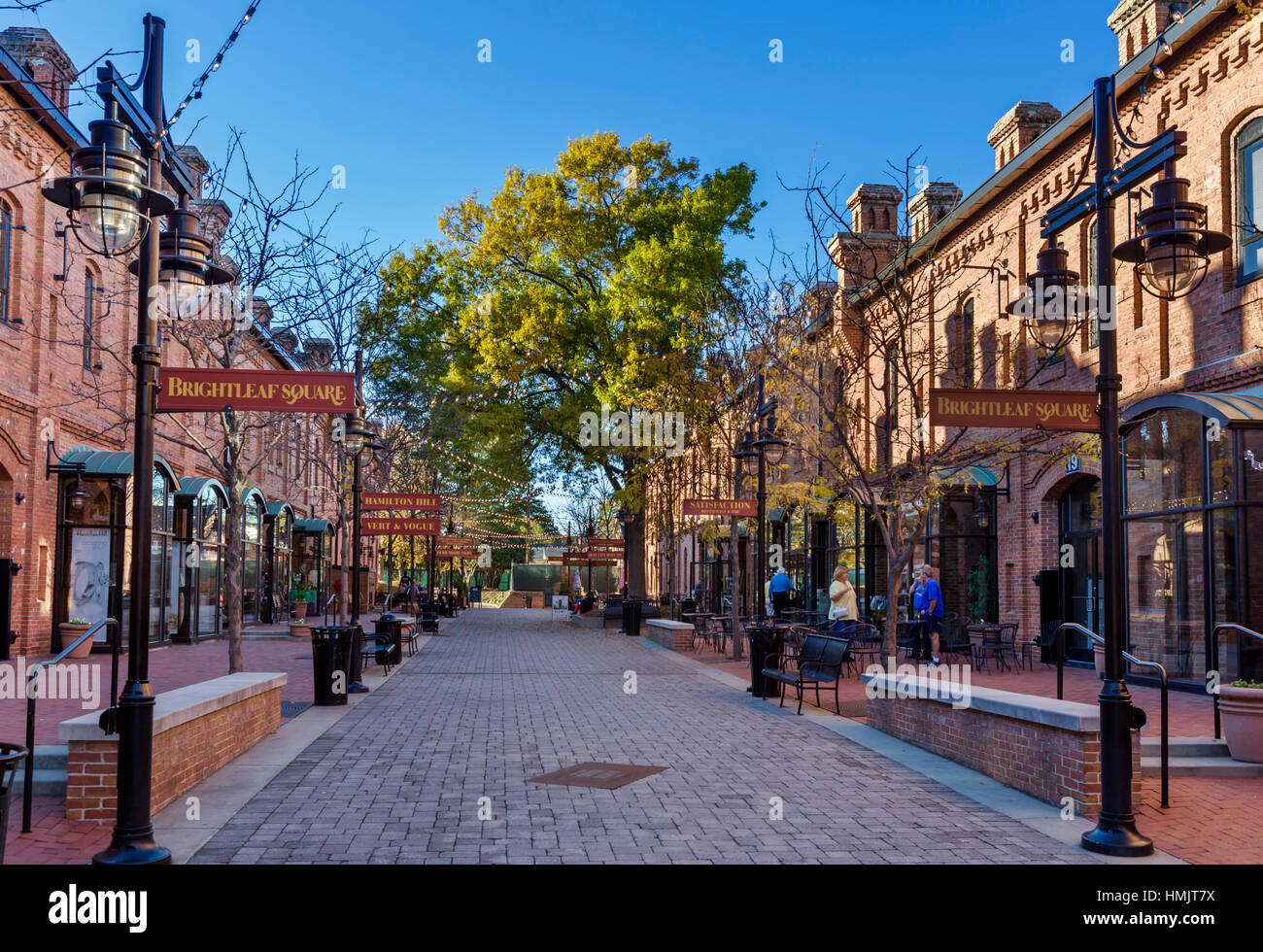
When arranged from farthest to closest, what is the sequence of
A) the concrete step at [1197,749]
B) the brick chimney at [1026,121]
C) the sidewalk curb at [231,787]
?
the brick chimney at [1026,121]
the concrete step at [1197,749]
the sidewalk curb at [231,787]

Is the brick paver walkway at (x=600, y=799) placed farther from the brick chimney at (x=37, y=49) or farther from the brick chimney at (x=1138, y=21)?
the brick chimney at (x=37, y=49)

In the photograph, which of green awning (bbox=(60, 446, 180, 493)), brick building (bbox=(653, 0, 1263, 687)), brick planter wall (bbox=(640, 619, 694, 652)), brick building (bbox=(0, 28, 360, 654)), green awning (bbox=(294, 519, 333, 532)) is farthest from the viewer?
green awning (bbox=(294, 519, 333, 532))

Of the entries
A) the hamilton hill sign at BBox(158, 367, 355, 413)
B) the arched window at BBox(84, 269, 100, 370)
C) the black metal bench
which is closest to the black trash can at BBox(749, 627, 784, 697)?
the black metal bench

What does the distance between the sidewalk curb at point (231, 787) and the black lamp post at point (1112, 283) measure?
17.5 feet

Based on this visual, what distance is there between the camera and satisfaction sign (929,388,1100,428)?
7484 mm

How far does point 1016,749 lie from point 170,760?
610 centimetres

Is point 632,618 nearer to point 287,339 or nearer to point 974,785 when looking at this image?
point 287,339

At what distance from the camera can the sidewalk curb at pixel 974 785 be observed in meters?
6.68

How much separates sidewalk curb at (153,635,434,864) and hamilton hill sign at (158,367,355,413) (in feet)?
8.47

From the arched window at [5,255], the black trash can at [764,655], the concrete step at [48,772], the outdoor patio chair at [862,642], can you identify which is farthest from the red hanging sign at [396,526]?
the concrete step at [48,772]

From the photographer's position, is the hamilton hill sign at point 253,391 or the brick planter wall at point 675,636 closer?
the hamilton hill sign at point 253,391

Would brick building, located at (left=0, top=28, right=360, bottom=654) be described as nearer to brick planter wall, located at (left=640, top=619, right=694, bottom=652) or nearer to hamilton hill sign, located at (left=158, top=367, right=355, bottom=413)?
hamilton hill sign, located at (left=158, top=367, right=355, bottom=413)

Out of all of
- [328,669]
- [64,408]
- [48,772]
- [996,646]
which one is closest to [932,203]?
[996,646]
